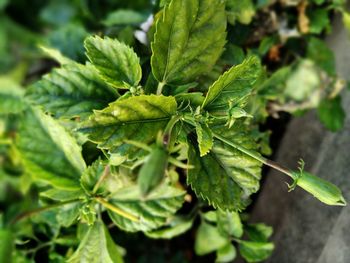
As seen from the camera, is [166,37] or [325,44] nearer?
[166,37]

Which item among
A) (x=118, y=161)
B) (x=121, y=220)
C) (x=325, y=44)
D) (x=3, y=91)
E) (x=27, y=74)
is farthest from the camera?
(x=27, y=74)

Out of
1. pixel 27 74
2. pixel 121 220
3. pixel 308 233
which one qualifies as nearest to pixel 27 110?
pixel 121 220

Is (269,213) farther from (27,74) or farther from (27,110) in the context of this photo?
(27,74)

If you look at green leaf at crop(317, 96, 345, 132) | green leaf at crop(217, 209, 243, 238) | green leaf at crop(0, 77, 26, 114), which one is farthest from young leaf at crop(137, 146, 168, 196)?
green leaf at crop(0, 77, 26, 114)

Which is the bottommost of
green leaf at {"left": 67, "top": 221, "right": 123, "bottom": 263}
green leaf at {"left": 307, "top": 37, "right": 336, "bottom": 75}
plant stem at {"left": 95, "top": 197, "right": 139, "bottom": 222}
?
green leaf at {"left": 67, "top": 221, "right": 123, "bottom": 263}

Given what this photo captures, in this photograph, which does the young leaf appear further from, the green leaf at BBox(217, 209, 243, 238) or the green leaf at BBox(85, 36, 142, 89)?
the green leaf at BBox(217, 209, 243, 238)

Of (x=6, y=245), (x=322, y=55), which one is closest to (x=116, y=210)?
(x=6, y=245)

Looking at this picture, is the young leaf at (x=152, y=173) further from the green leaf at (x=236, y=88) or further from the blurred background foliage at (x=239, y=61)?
the blurred background foliage at (x=239, y=61)

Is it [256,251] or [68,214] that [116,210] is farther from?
[256,251]
